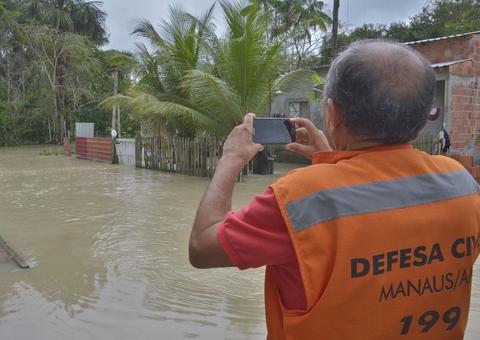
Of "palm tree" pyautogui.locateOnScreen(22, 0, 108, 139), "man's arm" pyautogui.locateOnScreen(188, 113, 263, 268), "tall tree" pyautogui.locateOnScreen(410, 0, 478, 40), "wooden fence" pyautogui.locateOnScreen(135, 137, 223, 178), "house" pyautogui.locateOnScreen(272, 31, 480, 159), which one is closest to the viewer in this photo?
"man's arm" pyautogui.locateOnScreen(188, 113, 263, 268)

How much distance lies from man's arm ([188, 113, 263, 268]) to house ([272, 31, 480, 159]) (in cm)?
1045

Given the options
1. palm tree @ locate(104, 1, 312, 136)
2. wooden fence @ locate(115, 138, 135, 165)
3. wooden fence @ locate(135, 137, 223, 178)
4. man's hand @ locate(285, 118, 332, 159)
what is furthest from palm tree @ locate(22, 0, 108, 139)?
man's hand @ locate(285, 118, 332, 159)

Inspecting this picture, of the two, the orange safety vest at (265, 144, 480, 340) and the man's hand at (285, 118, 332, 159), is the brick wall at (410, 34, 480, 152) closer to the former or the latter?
the man's hand at (285, 118, 332, 159)

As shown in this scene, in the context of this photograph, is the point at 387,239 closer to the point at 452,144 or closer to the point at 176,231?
the point at 176,231

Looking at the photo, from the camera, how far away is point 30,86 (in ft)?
102

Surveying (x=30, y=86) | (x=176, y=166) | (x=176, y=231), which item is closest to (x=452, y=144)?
(x=176, y=166)

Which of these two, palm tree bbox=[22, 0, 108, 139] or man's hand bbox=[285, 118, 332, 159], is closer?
man's hand bbox=[285, 118, 332, 159]

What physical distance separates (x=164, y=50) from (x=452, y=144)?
822 cm

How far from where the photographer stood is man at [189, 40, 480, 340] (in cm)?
113

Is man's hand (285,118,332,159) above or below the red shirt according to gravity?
above

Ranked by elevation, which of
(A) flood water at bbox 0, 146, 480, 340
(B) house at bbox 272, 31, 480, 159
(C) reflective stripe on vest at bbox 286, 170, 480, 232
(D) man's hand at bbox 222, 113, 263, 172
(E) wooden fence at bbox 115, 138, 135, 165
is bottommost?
(A) flood water at bbox 0, 146, 480, 340

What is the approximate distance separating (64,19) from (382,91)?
32.9 metres

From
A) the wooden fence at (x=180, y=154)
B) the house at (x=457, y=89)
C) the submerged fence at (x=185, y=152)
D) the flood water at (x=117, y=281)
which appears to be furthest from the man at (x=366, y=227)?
the wooden fence at (x=180, y=154)

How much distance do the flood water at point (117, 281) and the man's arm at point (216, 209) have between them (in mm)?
2238
